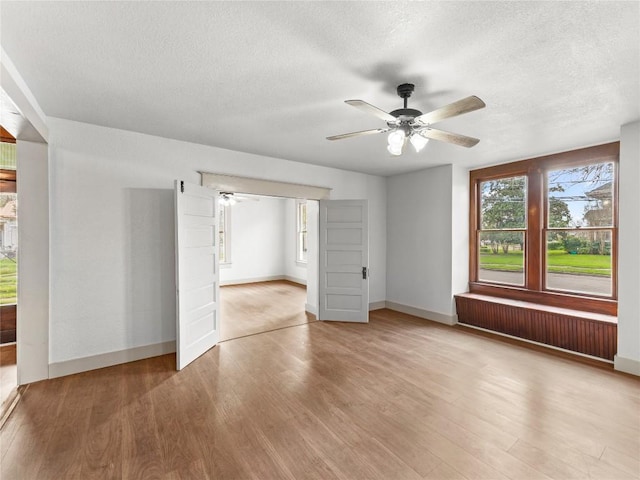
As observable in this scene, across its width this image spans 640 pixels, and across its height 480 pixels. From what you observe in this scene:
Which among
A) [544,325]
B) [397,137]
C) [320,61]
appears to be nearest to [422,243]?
[544,325]

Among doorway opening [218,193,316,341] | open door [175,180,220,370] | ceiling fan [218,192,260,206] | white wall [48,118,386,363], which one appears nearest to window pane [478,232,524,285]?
doorway opening [218,193,316,341]

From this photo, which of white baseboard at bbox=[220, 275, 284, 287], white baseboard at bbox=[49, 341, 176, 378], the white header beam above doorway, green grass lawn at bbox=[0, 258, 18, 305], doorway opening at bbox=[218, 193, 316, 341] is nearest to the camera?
white baseboard at bbox=[49, 341, 176, 378]

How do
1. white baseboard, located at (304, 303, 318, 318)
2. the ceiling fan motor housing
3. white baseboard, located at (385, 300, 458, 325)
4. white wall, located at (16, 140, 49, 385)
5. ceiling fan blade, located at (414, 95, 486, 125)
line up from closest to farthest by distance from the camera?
1. ceiling fan blade, located at (414, 95, 486, 125)
2. the ceiling fan motor housing
3. white wall, located at (16, 140, 49, 385)
4. white baseboard, located at (385, 300, 458, 325)
5. white baseboard, located at (304, 303, 318, 318)

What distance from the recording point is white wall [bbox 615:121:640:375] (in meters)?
3.00

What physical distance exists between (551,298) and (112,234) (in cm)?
564

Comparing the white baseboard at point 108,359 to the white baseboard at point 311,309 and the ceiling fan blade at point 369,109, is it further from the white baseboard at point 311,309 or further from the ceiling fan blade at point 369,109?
the ceiling fan blade at point 369,109

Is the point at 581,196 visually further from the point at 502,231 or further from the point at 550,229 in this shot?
the point at 502,231

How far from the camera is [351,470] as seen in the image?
1.81 m

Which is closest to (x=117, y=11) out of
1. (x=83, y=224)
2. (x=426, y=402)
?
(x=83, y=224)

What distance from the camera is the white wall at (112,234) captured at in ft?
9.87

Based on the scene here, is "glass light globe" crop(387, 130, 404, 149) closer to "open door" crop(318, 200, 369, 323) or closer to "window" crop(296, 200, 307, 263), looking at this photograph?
"open door" crop(318, 200, 369, 323)

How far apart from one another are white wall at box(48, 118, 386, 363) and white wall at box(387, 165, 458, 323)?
11.2 feet

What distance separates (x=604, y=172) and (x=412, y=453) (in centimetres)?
418

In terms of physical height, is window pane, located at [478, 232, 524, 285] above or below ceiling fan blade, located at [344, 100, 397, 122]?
below
